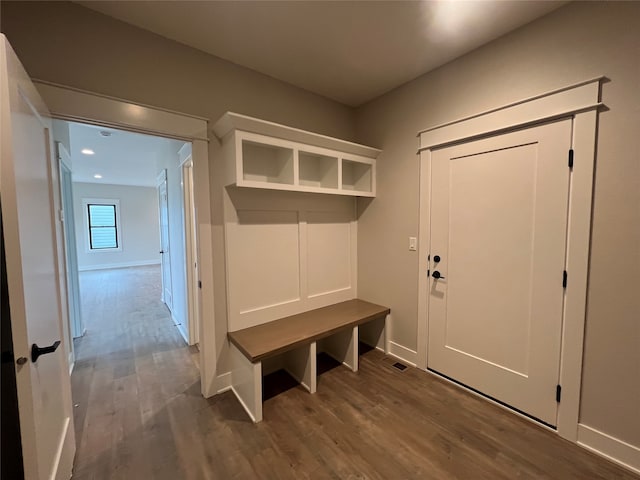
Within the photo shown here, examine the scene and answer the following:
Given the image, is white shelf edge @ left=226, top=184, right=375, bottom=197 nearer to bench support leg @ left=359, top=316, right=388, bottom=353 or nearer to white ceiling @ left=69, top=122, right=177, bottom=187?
white ceiling @ left=69, top=122, right=177, bottom=187

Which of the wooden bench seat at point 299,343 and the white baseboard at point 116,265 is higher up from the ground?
the wooden bench seat at point 299,343

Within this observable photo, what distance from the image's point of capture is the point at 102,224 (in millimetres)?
8367

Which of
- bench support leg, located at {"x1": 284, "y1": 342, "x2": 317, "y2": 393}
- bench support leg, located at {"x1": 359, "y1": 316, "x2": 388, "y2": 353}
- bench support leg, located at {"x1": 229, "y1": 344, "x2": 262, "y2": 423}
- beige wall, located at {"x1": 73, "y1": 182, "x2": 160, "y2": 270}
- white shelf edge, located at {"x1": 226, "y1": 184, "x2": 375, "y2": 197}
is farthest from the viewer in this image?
beige wall, located at {"x1": 73, "y1": 182, "x2": 160, "y2": 270}

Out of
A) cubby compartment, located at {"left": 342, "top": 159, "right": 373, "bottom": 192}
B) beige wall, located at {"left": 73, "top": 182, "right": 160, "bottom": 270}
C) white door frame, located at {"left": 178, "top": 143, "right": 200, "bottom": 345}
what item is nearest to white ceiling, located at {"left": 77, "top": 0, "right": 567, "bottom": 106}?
cubby compartment, located at {"left": 342, "top": 159, "right": 373, "bottom": 192}

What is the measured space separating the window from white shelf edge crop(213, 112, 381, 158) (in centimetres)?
842

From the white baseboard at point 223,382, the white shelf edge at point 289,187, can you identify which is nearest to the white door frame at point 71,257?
the white baseboard at point 223,382

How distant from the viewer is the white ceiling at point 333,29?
162cm

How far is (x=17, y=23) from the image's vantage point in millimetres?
1465

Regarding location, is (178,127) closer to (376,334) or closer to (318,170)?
(318,170)

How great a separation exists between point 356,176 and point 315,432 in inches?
94.6

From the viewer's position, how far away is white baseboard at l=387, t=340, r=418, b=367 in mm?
2611

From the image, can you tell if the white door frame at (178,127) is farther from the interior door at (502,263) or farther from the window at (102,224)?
the window at (102,224)

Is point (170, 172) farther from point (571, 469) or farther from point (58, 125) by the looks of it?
point (571, 469)

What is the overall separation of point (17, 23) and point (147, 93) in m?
0.62
